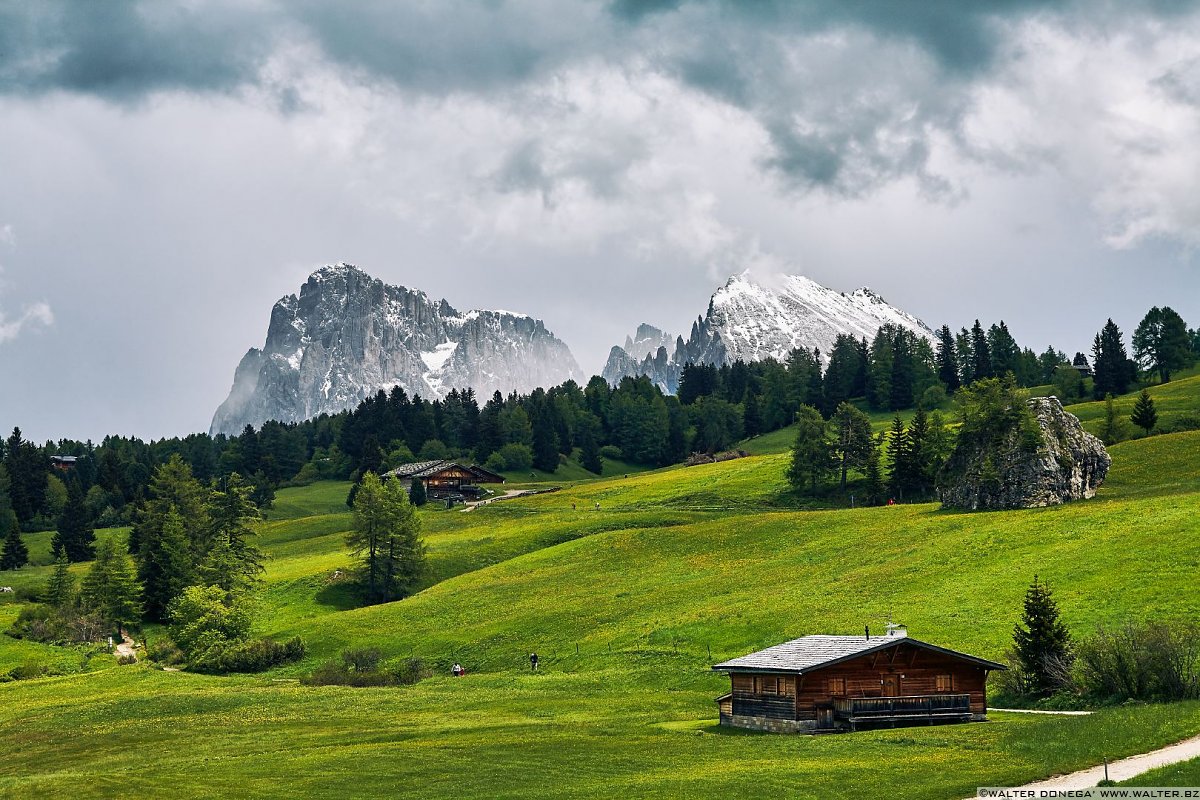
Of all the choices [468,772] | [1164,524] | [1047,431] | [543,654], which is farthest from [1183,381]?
[468,772]

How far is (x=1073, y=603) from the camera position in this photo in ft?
198

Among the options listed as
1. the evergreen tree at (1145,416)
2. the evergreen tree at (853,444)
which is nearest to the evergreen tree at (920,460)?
the evergreen tree at (853,444)

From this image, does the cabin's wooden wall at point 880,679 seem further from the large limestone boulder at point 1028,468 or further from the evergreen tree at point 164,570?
the evergreen tree at point 164,570

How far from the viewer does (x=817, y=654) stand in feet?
156

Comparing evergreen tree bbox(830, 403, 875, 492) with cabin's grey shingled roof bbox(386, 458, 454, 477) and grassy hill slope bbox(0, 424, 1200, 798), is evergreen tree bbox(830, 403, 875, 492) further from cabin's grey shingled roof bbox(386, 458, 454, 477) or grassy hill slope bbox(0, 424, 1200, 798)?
cabin's grey shingled roof bbox(386, 458, 454, 477)

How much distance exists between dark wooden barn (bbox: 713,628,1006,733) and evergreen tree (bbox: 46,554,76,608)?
7775 cm

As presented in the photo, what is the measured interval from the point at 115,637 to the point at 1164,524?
84.5 meters

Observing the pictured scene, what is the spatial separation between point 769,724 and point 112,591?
7292cm

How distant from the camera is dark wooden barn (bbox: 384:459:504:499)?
169m

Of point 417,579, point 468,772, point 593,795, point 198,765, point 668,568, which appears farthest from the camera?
point 417,579

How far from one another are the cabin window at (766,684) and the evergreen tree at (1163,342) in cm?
15820

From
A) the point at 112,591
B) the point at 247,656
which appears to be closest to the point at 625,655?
the point at 247,656

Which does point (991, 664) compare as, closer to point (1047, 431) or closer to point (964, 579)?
point (964, 579)

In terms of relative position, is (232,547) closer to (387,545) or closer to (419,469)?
(387,545)
